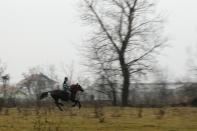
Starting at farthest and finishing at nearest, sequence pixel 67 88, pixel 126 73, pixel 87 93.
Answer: pixel 87 93, pixel 126 73, pixel 67 88

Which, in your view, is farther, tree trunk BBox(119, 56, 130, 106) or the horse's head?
tree trunk BBox(119, 56, 130, 106)

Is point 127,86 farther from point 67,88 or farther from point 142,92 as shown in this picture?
point 67,88

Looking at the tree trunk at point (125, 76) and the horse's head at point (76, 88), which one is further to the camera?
the tree trunk at point (125, 76)

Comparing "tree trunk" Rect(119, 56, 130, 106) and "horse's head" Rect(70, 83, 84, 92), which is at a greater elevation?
"tree trunk" Rect(119, 56, 130, 106)

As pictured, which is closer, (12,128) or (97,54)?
(12,128)

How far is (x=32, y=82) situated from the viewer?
263ft

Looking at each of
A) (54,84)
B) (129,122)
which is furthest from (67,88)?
(54,84)

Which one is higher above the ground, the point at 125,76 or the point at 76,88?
the point at 125,76

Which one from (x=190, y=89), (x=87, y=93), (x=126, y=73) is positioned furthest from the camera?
(x=87, y=93)

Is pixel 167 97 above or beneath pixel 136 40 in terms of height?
beneath

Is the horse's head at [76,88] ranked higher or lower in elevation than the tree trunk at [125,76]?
lower

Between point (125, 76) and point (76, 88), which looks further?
point (125, 76)

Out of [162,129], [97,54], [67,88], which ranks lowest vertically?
[162,129]

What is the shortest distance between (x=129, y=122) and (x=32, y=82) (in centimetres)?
5921
